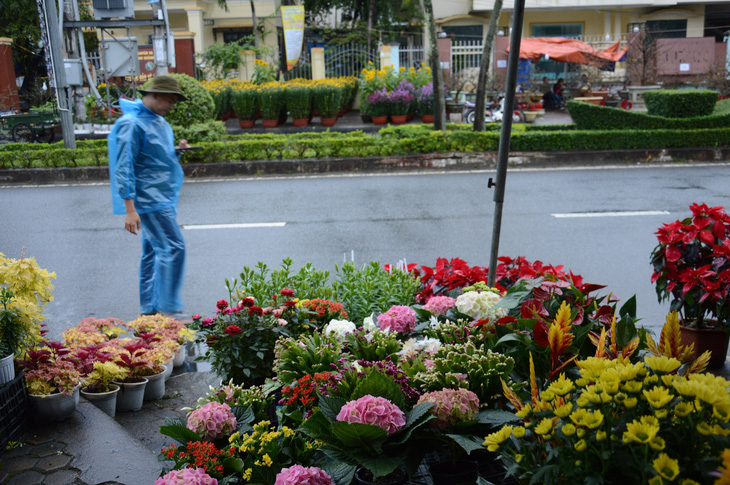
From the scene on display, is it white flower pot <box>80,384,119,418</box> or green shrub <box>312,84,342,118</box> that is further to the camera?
green shrub <box>312,84,342,118</box>

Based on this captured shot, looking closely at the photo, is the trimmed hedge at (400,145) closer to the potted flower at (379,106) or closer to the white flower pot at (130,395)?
the potted flower at (379,106)

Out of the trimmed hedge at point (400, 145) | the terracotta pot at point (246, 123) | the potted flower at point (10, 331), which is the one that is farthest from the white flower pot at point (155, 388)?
the terracotta pot at point (246, 123)

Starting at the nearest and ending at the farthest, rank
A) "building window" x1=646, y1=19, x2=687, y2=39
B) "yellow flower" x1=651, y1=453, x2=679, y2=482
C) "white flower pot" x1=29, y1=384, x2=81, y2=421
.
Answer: "yellow flower" x1=651, y1=453, x2=679, y2=482, "white flower pot" x1=29, y1=384, x2=81, y2=421, "building window" x1=646, y1=19, x2=687, y2=39

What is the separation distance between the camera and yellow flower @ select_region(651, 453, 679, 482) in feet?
4.95

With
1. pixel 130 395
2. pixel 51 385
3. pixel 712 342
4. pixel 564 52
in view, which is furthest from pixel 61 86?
pixel 564 52

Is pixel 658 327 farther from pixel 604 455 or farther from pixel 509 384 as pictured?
pixel 604 455

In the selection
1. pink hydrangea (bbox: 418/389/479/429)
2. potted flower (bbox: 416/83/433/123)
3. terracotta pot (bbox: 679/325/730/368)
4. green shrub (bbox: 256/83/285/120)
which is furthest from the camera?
potted flower (bbox: 416/83/433/123)

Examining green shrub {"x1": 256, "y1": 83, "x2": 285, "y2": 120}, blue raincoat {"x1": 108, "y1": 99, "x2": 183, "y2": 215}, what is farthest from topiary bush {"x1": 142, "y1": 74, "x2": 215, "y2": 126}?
blue raincoat {"x1": 108, "y1": 99, "x2": 183, "y2": 215}

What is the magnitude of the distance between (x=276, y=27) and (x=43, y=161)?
1785 cm

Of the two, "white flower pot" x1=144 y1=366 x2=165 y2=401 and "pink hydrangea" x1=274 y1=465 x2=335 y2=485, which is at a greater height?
"pink hydrangea" x1=274 y1=465 x2=335 y2=485

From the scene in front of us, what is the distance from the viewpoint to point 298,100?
19.4 meters

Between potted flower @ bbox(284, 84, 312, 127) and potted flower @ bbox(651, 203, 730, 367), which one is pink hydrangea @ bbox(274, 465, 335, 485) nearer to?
potted flower @ bbox(651, 203, 730, 367)

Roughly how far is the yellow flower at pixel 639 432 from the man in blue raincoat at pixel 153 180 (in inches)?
164

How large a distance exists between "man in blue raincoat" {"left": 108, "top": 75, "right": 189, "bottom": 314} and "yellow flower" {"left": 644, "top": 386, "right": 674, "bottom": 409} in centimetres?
415
